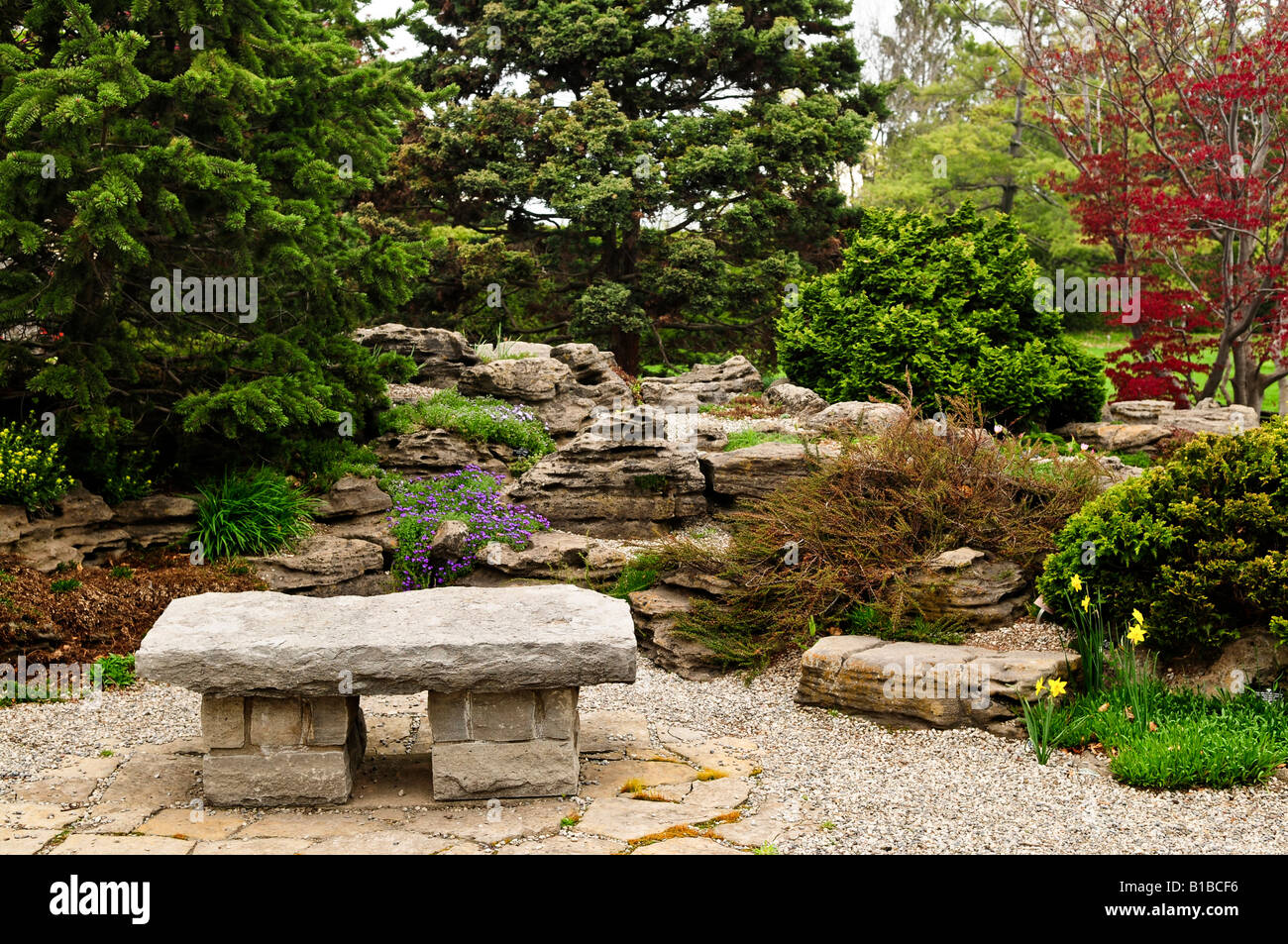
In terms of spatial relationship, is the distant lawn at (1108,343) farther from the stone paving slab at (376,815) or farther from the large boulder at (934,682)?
the stone paving slab at (376,815)

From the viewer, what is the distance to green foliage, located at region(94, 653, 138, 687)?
269 inches

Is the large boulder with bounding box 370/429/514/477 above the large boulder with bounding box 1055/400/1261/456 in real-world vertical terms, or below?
below

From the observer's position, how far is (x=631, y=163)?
15562 mm

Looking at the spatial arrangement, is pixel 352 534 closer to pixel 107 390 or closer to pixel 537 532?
pixel 537 532

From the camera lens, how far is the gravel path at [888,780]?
4.55 metres

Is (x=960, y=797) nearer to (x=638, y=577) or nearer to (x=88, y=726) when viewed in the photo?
(x=638, y=577)

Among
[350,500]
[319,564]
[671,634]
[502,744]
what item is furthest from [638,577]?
[502,744]

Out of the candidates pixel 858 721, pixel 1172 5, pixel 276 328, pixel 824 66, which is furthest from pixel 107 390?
pixel 824 66

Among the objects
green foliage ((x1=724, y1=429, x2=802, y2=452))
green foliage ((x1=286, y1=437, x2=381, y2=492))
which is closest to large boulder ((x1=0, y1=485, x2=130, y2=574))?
green foliage ((x1=286, y1=437, x2=381, y2=492))

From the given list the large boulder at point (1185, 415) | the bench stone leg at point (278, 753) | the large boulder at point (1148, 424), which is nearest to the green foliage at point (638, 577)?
the bench stone leg at point (278, 753)

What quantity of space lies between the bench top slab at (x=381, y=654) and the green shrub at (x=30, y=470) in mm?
3244

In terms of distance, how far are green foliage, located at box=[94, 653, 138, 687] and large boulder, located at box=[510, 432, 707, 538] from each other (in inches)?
147

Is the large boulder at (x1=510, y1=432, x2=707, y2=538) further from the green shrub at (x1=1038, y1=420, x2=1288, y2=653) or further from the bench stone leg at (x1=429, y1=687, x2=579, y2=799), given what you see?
the bench stone leg at (x1=429, y1=687, x2=579, y2=799)

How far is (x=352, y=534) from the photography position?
913 centimetres
